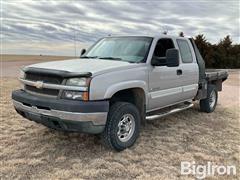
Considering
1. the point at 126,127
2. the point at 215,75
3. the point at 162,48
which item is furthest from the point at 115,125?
the point at 215,75

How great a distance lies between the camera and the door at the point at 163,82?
213 inches

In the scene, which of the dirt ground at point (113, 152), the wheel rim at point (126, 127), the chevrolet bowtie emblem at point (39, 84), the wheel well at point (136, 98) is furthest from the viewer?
the wheel well at point (136, 98)

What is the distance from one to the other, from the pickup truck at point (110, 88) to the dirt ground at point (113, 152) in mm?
383

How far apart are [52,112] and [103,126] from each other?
0.77 metres

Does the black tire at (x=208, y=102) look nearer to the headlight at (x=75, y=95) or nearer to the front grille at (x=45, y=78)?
the headlight at (x=75, y=95)

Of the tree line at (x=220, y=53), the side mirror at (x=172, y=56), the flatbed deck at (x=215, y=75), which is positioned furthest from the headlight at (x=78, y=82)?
the tree line at (x=220, y=53)

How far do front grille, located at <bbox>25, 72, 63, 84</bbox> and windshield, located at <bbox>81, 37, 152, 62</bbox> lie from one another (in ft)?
4.61

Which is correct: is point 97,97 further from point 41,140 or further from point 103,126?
point 41,140

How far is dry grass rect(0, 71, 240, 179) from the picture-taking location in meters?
4.03

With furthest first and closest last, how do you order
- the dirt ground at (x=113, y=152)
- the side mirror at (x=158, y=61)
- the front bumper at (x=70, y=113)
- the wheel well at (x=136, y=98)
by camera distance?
the side mirror at (x=158, y=61) → the wheel well at (x=136, y=98) → the front bumper at (x=70, y=113) → the dirt ground at (x=113, y=152)

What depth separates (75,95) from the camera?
422 centimetres

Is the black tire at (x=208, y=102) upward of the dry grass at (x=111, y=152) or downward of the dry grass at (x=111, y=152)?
upward

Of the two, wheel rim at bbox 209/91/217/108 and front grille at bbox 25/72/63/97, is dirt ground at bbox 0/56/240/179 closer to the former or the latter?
front grille at bbox 25/72/63/97

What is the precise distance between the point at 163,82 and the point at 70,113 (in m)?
2.21
